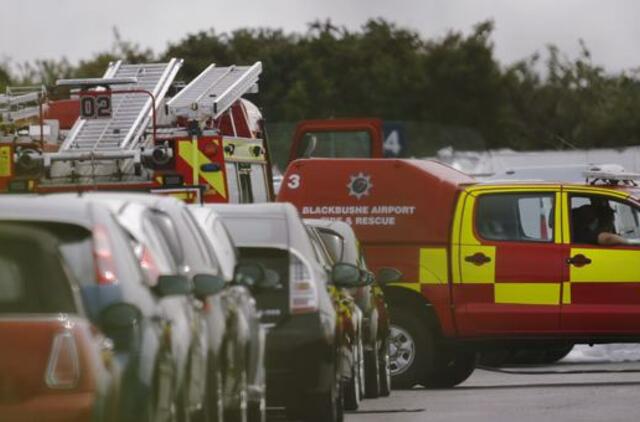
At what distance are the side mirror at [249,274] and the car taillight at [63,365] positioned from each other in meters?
4.73

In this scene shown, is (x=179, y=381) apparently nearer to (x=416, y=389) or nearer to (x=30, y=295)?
(x=30, y=295)

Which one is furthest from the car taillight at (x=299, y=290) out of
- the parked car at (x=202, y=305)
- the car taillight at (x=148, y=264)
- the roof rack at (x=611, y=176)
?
the roof rack at (x=611, y=176)

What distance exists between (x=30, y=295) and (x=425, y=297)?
39.2 feet

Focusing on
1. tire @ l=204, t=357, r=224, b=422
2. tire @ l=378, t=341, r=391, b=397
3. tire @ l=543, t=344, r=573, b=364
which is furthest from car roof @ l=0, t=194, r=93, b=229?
tire @ l=543, t=344, r=573, b=364

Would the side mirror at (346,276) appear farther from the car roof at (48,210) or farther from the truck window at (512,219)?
the car roof at (48,210)

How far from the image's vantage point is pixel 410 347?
2117 centimetres

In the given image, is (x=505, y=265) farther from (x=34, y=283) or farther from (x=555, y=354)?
(x=34, y=283)

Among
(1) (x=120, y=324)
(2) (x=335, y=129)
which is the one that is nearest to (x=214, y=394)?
(1) (x=120, y=324)

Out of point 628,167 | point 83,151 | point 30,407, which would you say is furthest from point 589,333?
point 628,167

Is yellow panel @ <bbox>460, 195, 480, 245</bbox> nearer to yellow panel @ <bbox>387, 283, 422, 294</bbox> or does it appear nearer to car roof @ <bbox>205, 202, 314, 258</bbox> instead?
yellow panel @ <bbox>387, 283, 422, 294</bbox>

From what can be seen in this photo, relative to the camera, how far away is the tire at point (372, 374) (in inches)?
760

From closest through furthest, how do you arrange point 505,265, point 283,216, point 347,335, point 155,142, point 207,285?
point 207,285
point 283,216
point 347,335
point 505,265
point 155,142

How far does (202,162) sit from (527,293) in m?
4.24

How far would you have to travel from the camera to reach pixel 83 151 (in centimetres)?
2267
